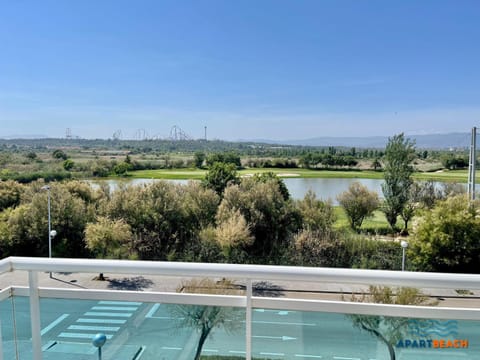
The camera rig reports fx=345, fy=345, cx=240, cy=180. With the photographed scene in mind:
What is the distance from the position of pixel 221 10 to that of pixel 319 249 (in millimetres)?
10763

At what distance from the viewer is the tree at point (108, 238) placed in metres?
13.1

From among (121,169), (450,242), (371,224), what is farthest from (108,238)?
(121,169)

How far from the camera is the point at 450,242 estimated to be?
12.9 metres

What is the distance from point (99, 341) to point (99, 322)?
8 centimetres

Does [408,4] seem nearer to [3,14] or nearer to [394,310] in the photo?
[3,14]

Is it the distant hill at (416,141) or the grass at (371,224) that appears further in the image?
the distant hill at (416,141)

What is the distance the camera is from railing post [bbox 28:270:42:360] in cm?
136

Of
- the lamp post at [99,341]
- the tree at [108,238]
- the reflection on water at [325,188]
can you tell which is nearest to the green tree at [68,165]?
the reflection on water at [325,188]

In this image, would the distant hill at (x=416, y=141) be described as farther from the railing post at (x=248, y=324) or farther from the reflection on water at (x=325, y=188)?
the railing post at (x=248, y=324)

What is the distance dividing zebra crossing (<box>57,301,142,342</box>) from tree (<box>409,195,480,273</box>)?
13961 mm

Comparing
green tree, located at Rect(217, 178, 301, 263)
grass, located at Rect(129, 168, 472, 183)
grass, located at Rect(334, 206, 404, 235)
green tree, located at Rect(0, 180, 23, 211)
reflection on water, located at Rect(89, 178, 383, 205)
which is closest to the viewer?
green tree, located at Rect(217, 178, 301, 263)

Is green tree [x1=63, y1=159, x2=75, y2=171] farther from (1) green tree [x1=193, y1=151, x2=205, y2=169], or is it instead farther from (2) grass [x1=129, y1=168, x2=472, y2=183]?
(1) green tree [x1=193, y1=151, x2=205, y2=169]

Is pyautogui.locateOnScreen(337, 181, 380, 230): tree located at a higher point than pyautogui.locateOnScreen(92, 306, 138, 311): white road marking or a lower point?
lower

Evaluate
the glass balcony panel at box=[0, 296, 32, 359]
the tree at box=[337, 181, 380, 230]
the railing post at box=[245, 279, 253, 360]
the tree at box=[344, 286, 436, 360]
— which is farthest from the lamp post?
the tree at box=[337, 181, 380, 230]
